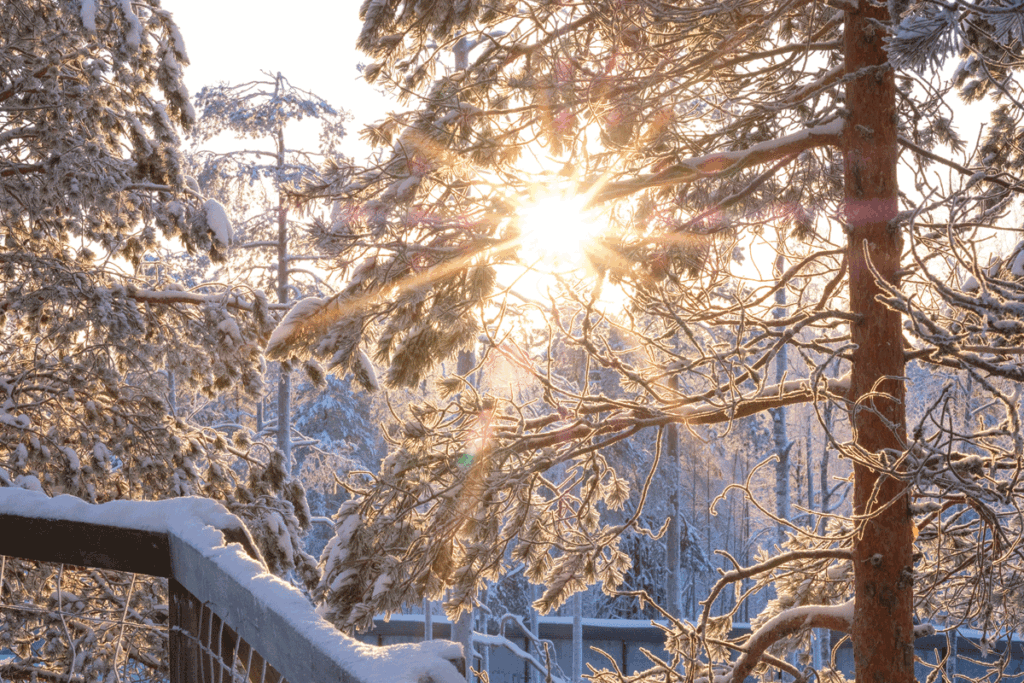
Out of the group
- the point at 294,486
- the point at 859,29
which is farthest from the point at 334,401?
the point at 859,29

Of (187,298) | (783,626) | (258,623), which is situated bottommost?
(783,626)

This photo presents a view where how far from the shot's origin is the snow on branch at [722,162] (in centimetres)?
434

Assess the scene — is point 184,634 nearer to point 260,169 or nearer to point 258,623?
point 258,623

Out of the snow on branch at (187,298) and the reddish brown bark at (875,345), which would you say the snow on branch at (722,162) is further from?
the snow on branch at (187,298)

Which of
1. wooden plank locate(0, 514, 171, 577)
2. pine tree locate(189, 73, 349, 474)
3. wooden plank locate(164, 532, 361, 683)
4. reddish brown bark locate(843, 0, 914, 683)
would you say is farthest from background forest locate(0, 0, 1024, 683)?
pine tree locate(189, 73, 349, 474)

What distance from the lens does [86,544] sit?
1772 mm

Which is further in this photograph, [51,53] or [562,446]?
[51,53]

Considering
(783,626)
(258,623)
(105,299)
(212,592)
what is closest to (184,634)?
(212,592)

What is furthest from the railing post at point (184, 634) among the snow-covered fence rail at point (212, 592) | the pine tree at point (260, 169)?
the pine tree at point (260, 169)

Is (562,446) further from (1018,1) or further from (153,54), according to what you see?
(153,54)

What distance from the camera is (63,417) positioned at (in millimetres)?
6980

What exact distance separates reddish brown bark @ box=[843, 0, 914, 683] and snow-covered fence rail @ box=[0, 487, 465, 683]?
3.93 meters

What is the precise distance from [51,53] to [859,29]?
6.63 metres

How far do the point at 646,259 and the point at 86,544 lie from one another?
3332mm
